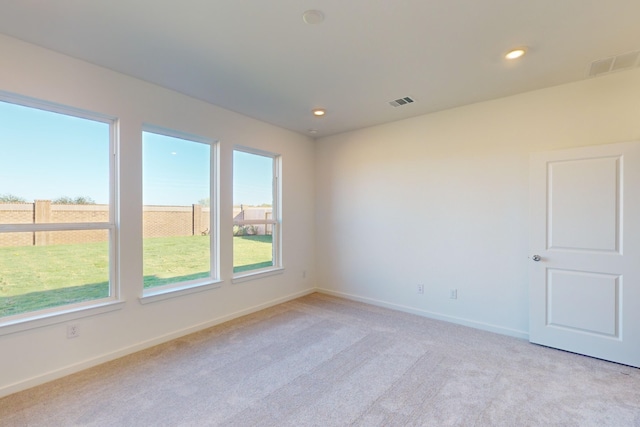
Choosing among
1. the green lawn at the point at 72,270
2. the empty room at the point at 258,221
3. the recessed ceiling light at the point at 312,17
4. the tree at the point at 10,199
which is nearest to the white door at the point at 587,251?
the empty room at the point at 258,221

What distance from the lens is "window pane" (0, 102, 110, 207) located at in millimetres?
2303

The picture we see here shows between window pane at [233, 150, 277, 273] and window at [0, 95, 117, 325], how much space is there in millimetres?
1447

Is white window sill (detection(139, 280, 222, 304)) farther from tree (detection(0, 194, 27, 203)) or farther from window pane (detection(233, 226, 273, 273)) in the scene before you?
tree (detection(0, 194, 27, 203))

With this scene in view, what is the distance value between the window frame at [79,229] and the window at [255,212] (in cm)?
136

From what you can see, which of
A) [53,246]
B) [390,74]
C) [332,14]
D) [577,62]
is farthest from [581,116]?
[53,246]

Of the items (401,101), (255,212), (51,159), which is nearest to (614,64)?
(401,101)

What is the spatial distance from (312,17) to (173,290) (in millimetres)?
2922

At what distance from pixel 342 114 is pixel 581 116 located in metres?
2.51

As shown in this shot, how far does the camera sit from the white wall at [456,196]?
2.94m

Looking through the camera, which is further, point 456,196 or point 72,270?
point 456,196

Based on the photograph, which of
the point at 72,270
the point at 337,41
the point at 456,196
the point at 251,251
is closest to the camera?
the point at 337,41

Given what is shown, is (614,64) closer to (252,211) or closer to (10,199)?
(252,211)

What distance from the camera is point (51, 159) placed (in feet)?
8.20

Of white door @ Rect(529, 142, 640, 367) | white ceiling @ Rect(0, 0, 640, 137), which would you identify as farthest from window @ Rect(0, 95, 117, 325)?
white door @ Rect(529, 142, 640, 367)
